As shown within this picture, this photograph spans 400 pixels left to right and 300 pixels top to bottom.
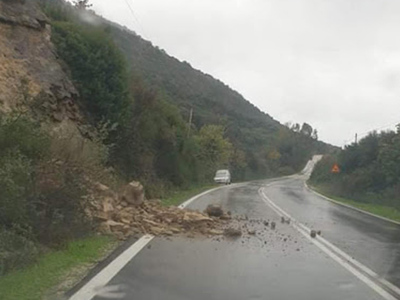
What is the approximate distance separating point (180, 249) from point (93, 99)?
14.7 metres

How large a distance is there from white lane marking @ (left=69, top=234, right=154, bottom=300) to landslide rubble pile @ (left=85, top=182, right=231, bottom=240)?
1292 millimetres

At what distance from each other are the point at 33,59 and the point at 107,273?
1450 centimetres

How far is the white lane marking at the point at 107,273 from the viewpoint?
7531 mm

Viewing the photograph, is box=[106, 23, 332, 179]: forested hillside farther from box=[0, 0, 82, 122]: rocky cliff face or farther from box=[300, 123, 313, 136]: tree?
box=[0, 0, 82, 122]: rocky cliff face

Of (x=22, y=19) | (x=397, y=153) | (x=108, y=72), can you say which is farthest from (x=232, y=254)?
(x=397, y=153)

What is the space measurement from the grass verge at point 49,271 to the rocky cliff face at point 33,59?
9.40 m

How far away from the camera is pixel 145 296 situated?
24.9 feet

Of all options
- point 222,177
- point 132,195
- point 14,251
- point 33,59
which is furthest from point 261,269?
point 222,177

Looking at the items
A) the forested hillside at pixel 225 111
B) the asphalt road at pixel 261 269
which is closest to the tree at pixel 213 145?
the forested hillside at pixel 225 111

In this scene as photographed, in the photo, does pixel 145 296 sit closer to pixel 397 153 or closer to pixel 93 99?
pixel 93 99

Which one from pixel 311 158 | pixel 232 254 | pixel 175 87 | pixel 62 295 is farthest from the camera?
pixel 311 158

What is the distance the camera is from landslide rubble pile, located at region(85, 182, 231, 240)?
13734 mm

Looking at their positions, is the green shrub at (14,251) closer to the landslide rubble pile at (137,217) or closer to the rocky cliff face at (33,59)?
the landslide rubble pile at (137,217)

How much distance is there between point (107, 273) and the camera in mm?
9016
